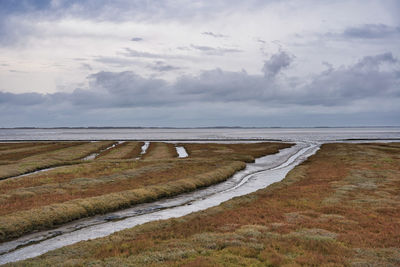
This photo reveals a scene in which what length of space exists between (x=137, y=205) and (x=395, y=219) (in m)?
24.1

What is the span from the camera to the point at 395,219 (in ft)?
82.3

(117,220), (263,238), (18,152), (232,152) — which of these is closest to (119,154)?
(18,152)

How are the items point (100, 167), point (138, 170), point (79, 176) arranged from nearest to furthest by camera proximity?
point (79, 176), point (138, 170), point (100, 167)

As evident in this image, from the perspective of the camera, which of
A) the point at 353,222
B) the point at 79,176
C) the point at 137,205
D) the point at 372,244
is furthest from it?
the point at 79,176

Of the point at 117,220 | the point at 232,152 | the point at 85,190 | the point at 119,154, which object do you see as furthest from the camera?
the point at 232,152

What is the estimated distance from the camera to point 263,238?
68.3ft

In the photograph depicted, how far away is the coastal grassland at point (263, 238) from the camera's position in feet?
55.6

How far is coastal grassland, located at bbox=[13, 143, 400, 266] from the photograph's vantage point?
1695cm

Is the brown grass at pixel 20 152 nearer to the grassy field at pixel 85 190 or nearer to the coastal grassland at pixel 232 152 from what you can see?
the grassy field at pixel 85 190

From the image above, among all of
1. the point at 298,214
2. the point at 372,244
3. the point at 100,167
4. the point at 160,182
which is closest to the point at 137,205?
the point at 160,182

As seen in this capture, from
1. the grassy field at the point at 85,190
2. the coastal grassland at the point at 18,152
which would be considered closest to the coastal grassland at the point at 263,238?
the grassy field at the point at 85,190

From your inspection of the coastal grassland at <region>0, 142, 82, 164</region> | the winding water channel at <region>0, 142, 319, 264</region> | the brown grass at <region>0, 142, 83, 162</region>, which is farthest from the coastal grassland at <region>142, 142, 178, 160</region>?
the winding water channel at <region>0, 142, 319, 264</region>

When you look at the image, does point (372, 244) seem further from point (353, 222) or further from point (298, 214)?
point (298, 214)

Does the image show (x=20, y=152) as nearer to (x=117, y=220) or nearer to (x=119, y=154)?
(x=119, y=154)
